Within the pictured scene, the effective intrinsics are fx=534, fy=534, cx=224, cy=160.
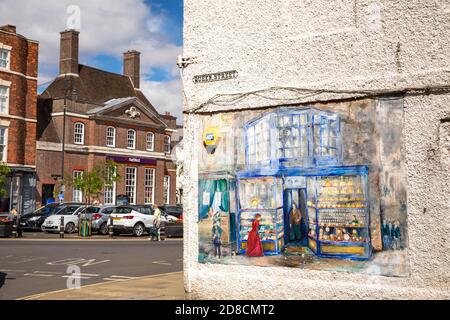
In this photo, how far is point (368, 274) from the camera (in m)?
7.12

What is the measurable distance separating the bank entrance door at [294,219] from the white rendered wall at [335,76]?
445mm

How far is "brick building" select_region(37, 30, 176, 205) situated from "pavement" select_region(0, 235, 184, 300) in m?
22.7

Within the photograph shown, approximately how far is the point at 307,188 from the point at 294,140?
74cm

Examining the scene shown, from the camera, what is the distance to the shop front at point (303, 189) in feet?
24.1

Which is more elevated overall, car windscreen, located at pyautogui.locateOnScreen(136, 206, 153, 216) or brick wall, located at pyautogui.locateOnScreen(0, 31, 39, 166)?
Answer: brick wall, located at pyautogui.locateOnScreen(0, 31, 39, 166)

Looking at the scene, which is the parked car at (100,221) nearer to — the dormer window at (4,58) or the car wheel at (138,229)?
the car wheel at (138,229)

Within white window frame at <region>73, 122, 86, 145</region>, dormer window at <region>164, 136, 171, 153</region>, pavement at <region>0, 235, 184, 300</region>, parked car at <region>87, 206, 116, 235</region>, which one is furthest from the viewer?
dormer window at <region>164, 136, 171, 153</region>

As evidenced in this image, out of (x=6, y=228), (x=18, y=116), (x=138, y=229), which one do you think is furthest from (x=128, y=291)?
(x=18, y=116)

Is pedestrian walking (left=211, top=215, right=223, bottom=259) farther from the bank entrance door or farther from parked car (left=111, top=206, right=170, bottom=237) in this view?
parked car (left=111, top=206, right=170, bottom=237)

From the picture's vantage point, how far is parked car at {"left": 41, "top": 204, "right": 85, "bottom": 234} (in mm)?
27969

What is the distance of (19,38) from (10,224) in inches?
673

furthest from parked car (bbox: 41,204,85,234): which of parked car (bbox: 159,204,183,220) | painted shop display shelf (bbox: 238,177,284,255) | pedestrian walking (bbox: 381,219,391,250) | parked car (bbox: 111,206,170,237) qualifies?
pedestrian walking (bbox: 381,219,391,250)

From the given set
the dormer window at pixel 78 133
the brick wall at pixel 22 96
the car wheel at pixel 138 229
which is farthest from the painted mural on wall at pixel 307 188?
the dormer window at pixel 78 133
